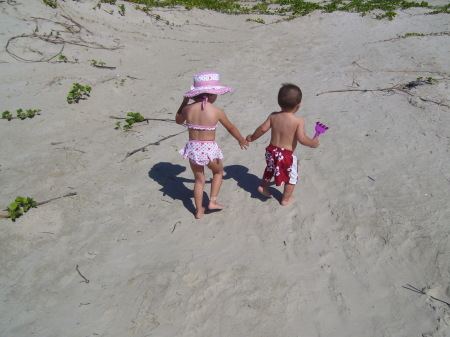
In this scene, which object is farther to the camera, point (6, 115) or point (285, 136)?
point (6, 115)

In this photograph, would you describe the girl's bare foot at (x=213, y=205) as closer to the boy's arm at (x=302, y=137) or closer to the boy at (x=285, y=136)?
the boy at (x=285, y=136)

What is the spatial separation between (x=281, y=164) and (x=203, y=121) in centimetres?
95

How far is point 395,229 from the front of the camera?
3.43m

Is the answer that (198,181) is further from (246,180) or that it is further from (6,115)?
(6,115)

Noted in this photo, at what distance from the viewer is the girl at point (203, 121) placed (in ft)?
10.5

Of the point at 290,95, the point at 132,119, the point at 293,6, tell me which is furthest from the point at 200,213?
the point at 293,6

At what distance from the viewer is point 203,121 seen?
3322 millimetres

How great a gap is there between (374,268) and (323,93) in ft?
12.8

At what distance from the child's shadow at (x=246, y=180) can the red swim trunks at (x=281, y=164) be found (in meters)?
0.49

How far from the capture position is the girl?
3.21 m

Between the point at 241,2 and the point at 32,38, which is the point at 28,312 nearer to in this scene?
the point at 32,38

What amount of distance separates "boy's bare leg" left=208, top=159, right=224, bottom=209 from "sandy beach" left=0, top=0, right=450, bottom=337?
0.20 m

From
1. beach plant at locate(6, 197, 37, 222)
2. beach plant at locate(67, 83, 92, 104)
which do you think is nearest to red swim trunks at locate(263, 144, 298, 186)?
beach plant at locate(6, 197, 37, 222)

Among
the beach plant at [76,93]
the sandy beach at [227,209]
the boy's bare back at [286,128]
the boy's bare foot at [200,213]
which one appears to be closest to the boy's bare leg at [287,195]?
the sandy beach at [227,209]
